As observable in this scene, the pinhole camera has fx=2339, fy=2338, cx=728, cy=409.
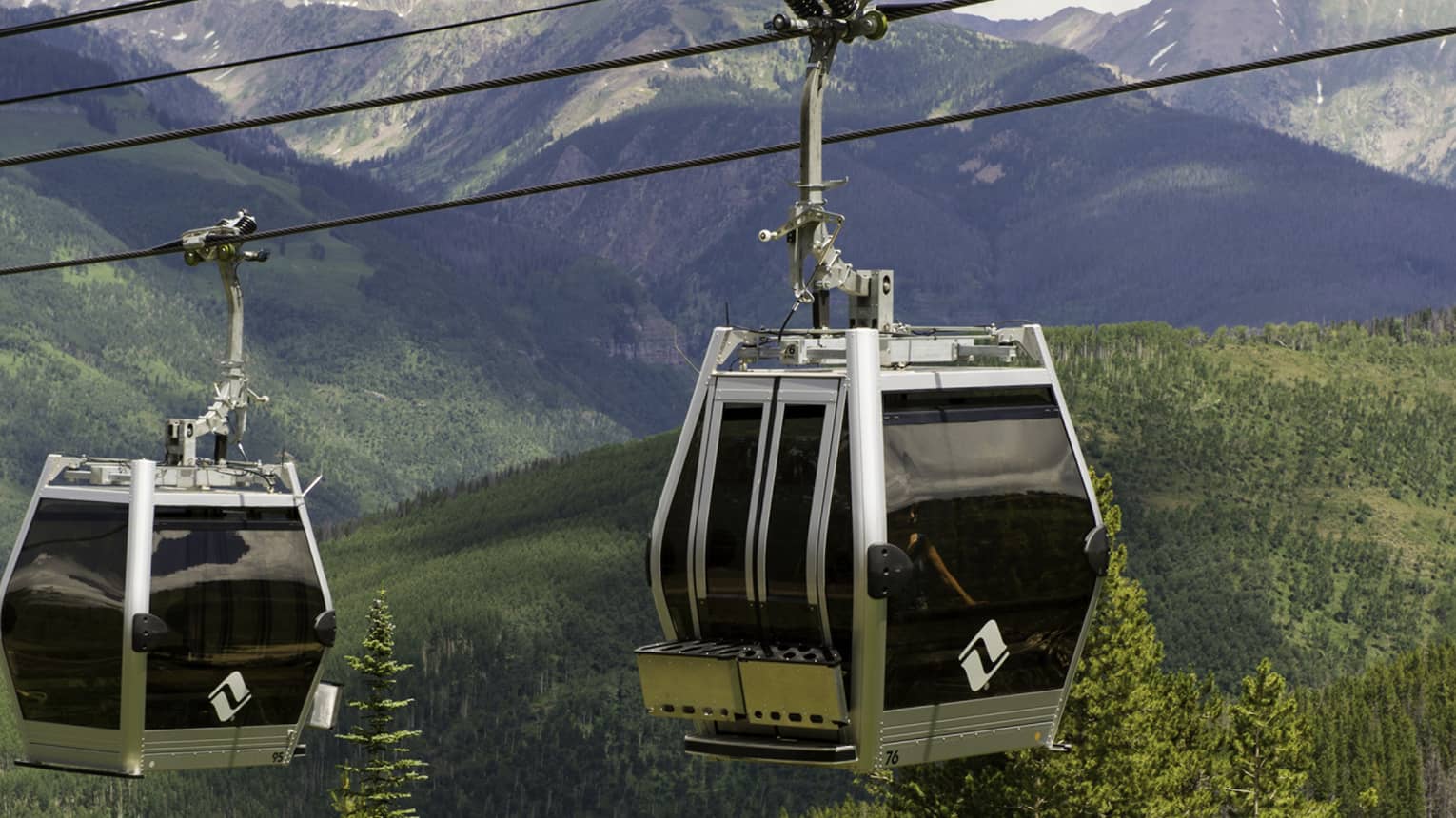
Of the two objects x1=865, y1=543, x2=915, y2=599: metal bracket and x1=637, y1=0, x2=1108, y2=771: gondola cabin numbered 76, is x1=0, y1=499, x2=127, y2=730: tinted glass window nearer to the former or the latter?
x1=637, y1=0, x2=1108, y2=771: gondola cabin numbered 76

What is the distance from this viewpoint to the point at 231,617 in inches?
922

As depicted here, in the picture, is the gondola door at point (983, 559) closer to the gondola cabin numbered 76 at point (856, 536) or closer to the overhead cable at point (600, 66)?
the gondola cabin numbered 76 at point (856, 536)

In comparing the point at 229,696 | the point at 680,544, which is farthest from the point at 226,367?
the point at 680,544

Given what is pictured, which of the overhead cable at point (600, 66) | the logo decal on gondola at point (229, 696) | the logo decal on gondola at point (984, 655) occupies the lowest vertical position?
the logo decal on gondola at point (984, 655)

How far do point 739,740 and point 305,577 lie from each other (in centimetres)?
796

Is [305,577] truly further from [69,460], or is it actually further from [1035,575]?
[1035,575]

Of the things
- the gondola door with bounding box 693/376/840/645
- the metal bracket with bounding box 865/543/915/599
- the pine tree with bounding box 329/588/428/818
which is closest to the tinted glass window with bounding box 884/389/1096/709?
the metal bracket with bounding box 865/543/915/599

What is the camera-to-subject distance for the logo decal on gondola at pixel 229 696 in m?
23.4

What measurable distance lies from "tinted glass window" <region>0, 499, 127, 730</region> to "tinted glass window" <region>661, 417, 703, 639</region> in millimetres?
7807

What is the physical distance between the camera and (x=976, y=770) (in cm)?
5756

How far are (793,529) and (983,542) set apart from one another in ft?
4.69

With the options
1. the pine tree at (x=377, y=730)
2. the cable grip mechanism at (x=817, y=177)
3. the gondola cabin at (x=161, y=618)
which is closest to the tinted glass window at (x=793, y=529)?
Result: the cable grip mechanism at (x=817, y=177)

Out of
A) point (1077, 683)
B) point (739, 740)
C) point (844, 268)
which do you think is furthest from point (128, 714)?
point (1077, 683)

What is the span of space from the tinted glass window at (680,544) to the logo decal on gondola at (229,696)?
7.75 meters
